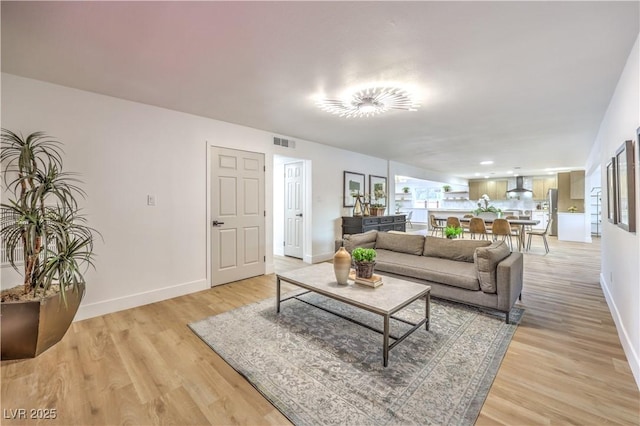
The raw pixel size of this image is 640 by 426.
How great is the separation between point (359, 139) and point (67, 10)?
4021mm

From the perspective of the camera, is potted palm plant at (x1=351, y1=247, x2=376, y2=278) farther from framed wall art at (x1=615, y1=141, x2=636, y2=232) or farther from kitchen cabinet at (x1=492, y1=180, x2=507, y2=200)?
kitchen cabinet at (x1=492, y1=180, x2=507, y2=200)

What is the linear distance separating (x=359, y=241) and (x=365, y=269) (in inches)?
63.4

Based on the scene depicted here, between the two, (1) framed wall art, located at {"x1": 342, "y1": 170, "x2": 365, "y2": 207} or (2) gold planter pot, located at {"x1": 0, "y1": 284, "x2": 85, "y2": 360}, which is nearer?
(2) gold planter pot, located at {"x1": 0, "y1": 284, "x2": 85, "y2": 360}

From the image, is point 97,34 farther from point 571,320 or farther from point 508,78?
point 571,320

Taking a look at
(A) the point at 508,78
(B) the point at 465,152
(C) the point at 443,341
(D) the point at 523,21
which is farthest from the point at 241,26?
(B) the point at 465,152

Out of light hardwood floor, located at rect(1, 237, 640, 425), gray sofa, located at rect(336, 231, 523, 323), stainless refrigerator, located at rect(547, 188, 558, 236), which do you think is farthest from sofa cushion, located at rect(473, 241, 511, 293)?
stainless refrigerator, located at rect(547, 188, 558, 236)

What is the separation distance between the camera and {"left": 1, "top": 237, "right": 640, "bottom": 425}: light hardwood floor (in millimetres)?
1577

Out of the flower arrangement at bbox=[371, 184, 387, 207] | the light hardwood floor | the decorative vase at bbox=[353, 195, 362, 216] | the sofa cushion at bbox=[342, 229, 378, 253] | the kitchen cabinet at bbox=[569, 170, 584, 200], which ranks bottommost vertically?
the light hardwood floor

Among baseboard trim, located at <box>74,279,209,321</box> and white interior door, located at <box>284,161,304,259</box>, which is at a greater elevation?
white interior door, located at <box>284,161,304,259</box>

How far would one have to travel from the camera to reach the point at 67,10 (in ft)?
5.43

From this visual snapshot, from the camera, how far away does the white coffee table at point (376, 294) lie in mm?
2049

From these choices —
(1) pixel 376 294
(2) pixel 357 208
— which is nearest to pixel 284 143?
(2) pixel 357 208

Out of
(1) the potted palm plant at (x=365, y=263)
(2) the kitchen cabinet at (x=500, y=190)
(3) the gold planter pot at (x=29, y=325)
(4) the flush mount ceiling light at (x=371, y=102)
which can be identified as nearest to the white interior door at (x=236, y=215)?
(4) the flush mount ceiling light at (x=371, y=102)

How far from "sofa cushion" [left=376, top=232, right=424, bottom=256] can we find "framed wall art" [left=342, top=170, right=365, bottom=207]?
5.87ft
